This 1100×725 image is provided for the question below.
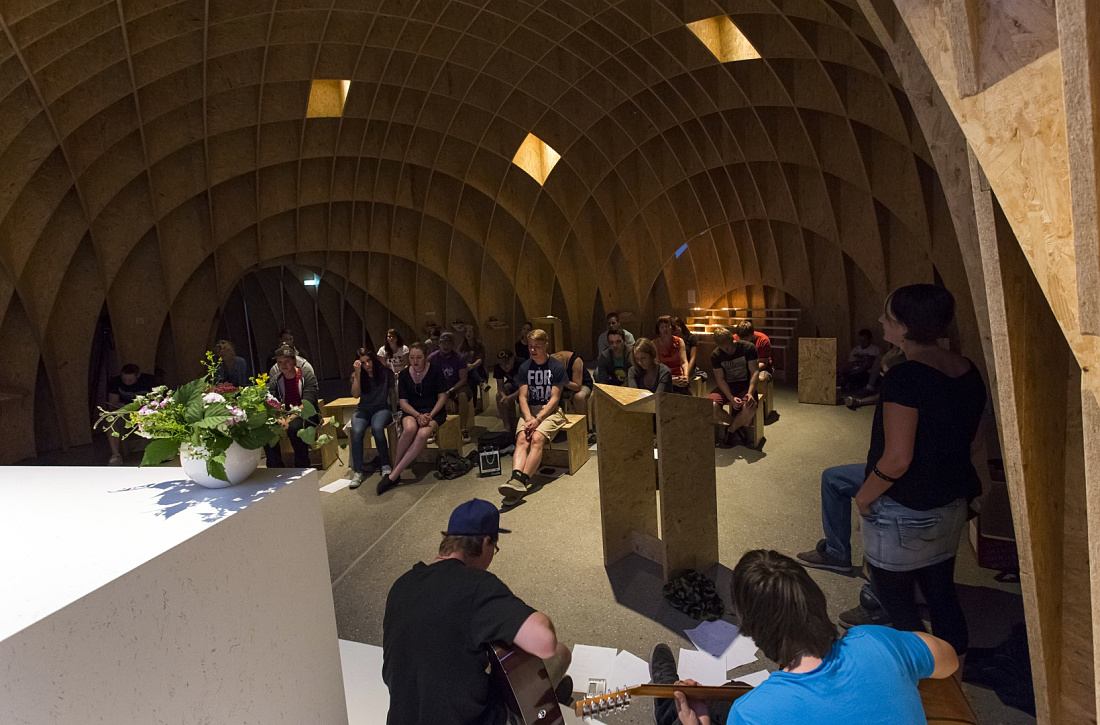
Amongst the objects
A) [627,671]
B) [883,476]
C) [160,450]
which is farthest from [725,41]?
[160,450]

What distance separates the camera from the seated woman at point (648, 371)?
6.17m

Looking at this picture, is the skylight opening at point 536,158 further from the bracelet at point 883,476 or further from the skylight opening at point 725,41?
the bracelet at point 883,476

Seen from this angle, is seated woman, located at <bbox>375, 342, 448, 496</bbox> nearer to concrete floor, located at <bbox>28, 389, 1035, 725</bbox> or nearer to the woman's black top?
the woman's black top

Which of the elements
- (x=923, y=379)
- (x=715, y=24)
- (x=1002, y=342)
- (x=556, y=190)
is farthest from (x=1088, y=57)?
(x=556, y=190)

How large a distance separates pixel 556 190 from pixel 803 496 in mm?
9806

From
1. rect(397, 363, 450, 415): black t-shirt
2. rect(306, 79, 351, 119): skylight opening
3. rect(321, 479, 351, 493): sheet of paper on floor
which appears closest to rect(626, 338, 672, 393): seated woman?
rect(397, 363, 450, 415): black t-shirt

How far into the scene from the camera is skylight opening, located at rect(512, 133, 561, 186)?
525 inches

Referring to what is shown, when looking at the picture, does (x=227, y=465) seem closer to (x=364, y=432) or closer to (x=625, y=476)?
Answer: (x=625, y=476)

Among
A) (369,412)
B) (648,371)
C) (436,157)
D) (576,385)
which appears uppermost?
(436,157)

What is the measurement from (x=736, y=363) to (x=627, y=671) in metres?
4.59

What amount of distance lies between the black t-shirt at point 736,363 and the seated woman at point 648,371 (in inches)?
43.3

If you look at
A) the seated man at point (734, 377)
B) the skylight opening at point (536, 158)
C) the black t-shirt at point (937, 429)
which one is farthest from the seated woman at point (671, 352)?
the skylight opening at point (536, 158)

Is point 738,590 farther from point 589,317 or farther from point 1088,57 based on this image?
point 589,317

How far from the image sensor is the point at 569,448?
6.85 meters
